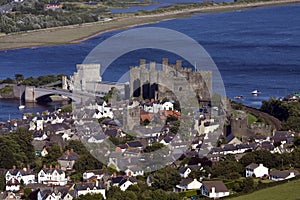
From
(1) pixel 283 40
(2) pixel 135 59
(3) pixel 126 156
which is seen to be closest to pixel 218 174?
(3) pixel 126 156

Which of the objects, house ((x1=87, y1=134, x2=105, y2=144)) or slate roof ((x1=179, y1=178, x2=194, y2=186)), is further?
house ((x1=87, y1=134, x2=105, y2=144))

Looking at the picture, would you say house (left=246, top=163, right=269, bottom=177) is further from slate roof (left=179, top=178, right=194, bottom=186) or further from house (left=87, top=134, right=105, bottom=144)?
house (left=87, top=134, right=105, bottom=144)

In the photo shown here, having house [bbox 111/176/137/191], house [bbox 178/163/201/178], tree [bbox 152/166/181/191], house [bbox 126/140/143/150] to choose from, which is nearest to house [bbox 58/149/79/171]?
house [bbox 126/140/143/150]

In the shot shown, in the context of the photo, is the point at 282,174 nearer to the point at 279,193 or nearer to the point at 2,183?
the point at 279,193

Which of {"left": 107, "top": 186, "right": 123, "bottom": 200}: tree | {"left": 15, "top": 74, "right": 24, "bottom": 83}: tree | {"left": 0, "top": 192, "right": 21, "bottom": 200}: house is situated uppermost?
{"left": 15, "top": 74, "right": 24, "bottom": 83}: tree

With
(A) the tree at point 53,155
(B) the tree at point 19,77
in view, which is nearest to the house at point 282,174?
(A) the tree at point 53,155

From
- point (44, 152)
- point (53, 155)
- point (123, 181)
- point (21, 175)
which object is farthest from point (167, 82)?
point (123, 181)

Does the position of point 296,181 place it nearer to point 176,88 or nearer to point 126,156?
point 126,156
